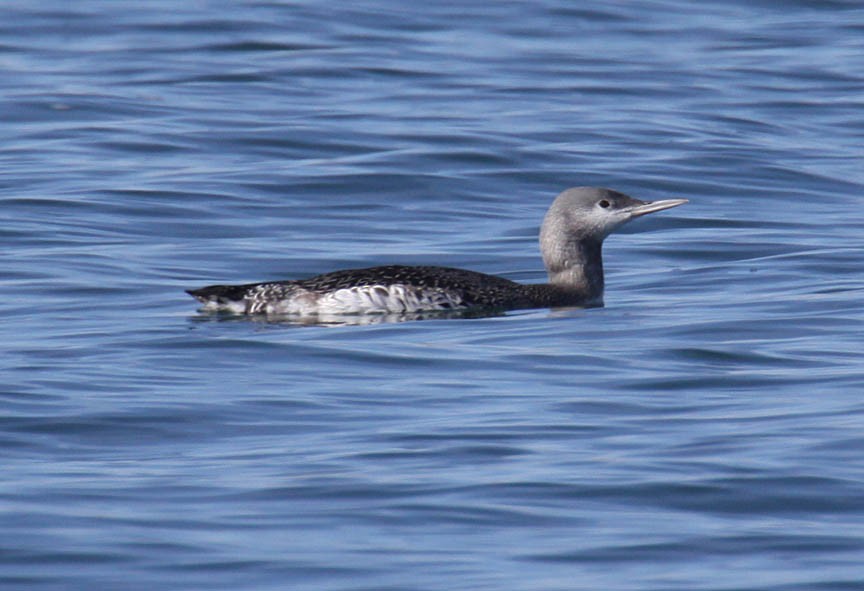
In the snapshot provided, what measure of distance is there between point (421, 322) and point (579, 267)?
170 centimetres

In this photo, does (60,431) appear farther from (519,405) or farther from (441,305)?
(441,305)

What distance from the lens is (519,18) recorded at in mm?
31094

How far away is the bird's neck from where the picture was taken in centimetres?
1471

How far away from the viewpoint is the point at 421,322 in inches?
532

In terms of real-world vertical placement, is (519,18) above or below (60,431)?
above

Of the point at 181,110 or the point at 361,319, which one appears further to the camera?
the point at 181,110

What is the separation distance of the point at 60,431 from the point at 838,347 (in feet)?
15.3

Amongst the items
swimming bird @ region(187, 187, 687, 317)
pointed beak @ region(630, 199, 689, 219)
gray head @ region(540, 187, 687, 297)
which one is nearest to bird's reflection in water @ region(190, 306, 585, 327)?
swimming bird @ region(187, 187, 687, 317)

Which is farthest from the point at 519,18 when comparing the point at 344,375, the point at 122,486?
the point at 122,486

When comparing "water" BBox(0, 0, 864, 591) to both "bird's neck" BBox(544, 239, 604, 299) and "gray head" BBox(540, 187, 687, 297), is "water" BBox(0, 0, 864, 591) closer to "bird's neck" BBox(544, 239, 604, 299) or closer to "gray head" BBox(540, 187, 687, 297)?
"bird's neck" BBox(544, 239, 604, 299)

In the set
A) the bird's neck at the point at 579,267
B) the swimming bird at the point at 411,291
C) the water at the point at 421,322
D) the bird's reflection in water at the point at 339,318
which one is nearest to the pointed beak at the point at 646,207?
the swimming bird at the point at 411,291

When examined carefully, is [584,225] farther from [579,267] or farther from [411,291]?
[411,291]

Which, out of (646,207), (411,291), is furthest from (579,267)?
(411,291)

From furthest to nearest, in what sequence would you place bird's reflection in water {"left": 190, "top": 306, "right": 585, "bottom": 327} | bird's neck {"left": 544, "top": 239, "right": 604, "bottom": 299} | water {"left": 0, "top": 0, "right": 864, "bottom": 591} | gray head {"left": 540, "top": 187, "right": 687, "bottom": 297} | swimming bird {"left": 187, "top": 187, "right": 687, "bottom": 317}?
gray head {"left": 540, "top": 187, "right": 687, "bottom": 297}, bird's neck {"left": 544, "top": 239, "right": 604, "bottom": 299}, swimming bird {"left": 187, "top": 187, "right": 687, "bottom": 317}, bird's reflection in water {"left": 190, "top": 306, "right": 585, "bottom": 327}, water {"left": 0, "top": 0, "right": 864, "bottom": 591}
